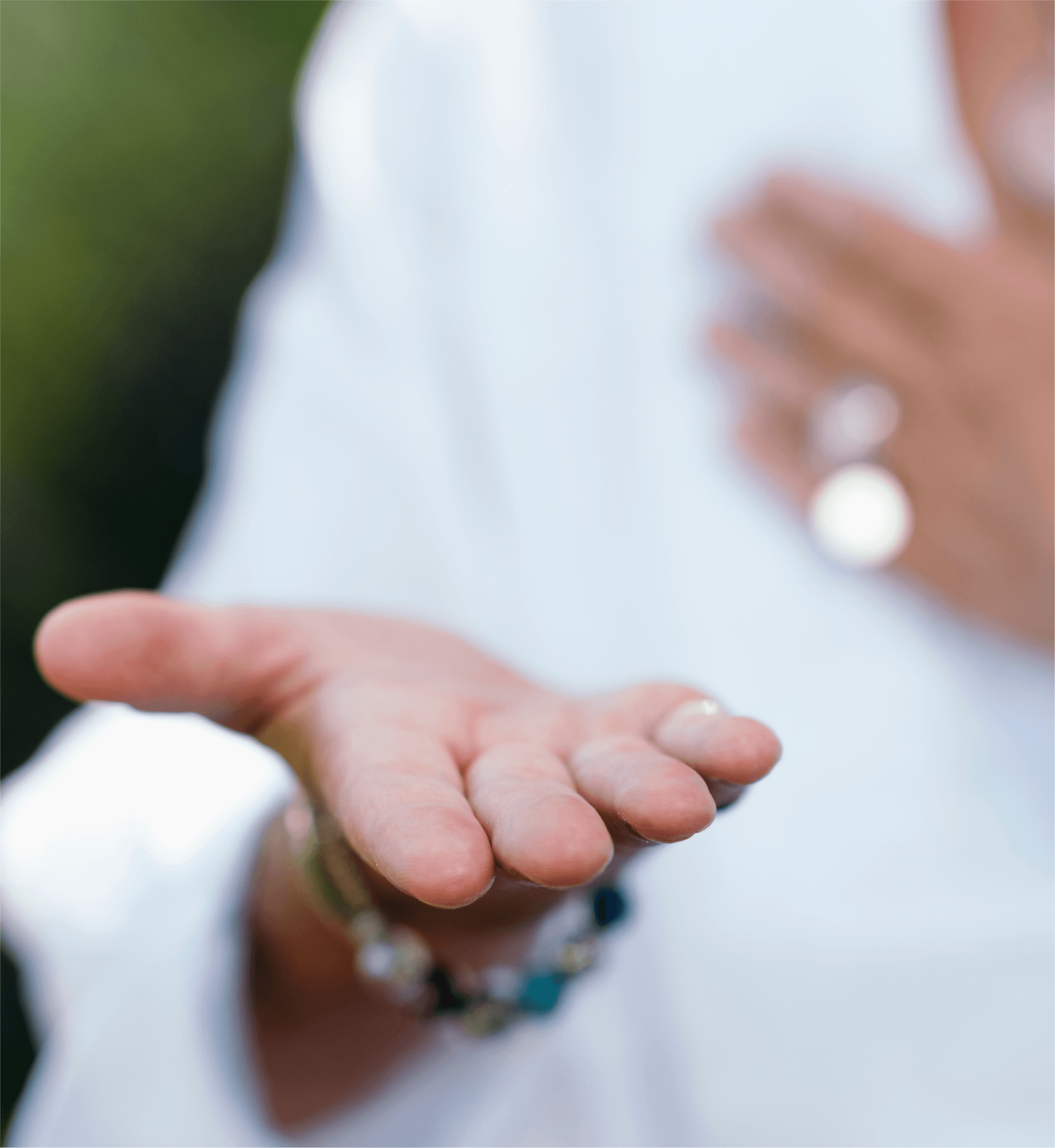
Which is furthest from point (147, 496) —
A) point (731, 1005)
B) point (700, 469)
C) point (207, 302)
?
point (731, 1005)

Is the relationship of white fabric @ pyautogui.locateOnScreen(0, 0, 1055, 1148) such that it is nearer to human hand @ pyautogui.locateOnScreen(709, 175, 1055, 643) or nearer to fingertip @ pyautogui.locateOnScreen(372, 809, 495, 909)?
human hand @ pyautogui.locateOnScreen(709, 175, 1055, 643)

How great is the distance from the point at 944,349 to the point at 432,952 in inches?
17.3

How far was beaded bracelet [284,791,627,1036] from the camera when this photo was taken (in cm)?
37

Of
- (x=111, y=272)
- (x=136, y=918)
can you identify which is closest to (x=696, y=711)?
(x=136, y=918)

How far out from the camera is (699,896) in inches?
17.8

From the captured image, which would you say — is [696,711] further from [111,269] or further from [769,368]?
[111,269]

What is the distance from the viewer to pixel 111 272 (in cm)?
89

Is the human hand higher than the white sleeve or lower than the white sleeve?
higher

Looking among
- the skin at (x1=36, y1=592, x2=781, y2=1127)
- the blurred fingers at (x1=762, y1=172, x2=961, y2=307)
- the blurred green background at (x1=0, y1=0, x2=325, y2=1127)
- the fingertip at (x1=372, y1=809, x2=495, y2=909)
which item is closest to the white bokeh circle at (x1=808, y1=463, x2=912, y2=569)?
the blurred fingers at (x1=762, y1=172, x2=961, y2=307)

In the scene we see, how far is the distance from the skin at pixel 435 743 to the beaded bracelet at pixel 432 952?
0.01 m

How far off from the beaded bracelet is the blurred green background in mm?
513

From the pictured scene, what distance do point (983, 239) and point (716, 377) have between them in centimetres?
17

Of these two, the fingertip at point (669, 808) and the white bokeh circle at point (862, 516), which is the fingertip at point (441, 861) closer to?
the fingertip at point (669, 808)

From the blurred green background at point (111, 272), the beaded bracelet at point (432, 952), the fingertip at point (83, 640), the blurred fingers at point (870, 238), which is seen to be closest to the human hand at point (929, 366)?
the blurred fingers at point (870, 238)
